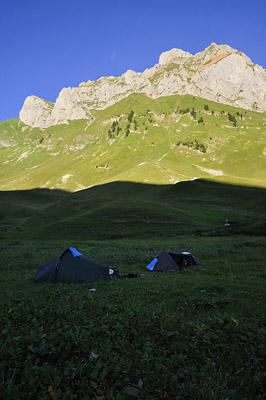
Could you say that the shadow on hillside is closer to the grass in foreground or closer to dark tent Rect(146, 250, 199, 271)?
dark tent Rect(146, 250, 199, 271)

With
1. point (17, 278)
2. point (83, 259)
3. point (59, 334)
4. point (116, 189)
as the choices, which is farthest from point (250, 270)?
point (116, 189)

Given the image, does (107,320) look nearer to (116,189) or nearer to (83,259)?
(83,259)

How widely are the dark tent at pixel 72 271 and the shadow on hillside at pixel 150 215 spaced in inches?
1439

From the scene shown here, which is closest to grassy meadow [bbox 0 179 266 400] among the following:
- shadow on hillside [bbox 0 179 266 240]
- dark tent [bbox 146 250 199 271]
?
dark tent [bbox 146 250 199 271]

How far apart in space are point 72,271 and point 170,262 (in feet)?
33.7

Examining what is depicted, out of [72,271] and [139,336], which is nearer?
[139,336]

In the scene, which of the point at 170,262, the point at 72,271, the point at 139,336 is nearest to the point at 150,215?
the point at 170,262

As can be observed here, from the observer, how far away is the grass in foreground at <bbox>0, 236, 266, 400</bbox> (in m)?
8.24

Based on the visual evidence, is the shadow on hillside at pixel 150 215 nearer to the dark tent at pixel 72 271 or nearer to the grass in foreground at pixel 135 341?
the dark tent at pixel 72 271

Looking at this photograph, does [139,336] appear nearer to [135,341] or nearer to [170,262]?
[135,341]

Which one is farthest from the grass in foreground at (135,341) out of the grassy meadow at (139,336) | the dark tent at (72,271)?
the dark tent at (72,271)

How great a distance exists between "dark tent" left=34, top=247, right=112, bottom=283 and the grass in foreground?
2292mm

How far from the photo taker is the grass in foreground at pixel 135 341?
324 inches

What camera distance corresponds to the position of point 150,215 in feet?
265
